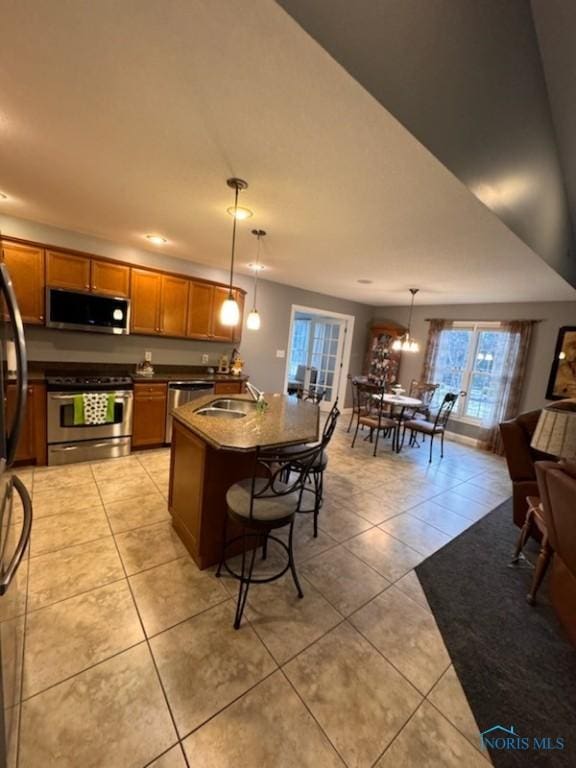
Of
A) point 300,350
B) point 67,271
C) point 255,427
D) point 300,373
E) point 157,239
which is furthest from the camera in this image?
point 300,350

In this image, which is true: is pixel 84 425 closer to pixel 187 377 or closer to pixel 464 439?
pixel 187 377

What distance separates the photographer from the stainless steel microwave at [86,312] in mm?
3346

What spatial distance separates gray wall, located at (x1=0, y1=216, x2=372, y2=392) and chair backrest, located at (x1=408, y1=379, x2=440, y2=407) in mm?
1494

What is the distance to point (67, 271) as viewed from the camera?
3.40 m

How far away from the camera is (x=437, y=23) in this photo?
1.38 m

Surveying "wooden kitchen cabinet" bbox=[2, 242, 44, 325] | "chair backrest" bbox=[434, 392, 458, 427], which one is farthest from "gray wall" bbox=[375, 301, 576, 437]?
"wooden kitchen cabinet" bbox=[2, 242, 44, 325]

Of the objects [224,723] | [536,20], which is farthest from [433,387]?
[224,723]

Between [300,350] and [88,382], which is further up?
[300,350]

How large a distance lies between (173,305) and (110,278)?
76 cm

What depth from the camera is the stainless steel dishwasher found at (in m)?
3.88

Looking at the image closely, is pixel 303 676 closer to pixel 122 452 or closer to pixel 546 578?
pixel 546 578

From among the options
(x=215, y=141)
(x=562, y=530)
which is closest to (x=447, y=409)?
(x=562, y=530)

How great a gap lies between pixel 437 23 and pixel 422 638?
295 centimetres

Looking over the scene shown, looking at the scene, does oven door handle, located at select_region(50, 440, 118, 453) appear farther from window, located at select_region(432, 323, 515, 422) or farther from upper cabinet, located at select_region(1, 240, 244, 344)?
window, located at select_region(432, 323, 515, 422)
